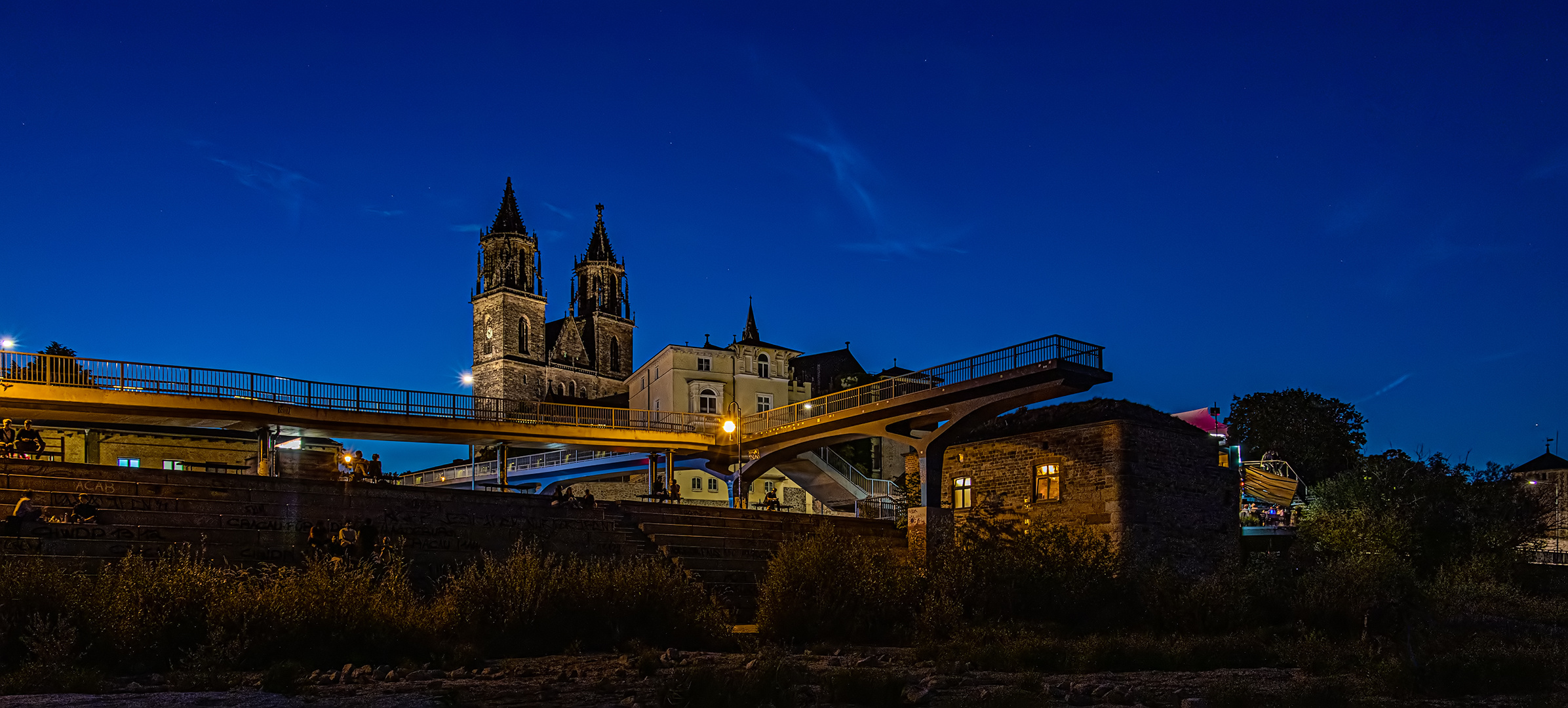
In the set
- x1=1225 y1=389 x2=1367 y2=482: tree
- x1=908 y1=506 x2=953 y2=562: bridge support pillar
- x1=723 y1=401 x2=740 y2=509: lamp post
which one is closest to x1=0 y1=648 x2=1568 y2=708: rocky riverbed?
x1=908 y1=506 x2=953 y2=562: bridge support pillar

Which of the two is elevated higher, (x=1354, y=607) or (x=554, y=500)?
(x=554, y=500)

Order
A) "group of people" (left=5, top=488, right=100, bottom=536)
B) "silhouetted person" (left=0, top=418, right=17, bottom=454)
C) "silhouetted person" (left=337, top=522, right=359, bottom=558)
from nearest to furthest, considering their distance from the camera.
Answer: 1. "group of people" (left=5, top=488, right=100, bottom=536)
2. "silhouetted person" (left=337, top=522, right=359, bottom=558)
3. "silhouetted person" (left=0, top=418, right=17, bottom=454)

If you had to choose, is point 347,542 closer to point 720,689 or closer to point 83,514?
point 83,514

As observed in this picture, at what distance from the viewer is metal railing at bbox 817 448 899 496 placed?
139 feet

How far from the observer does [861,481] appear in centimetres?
4334

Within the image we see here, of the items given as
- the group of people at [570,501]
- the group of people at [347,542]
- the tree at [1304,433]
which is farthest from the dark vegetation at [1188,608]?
the tree at [1304,433]

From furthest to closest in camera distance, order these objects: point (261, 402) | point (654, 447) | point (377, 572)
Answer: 1. point (654, 447)
2. point (261, 402)
3. point (377, 572)

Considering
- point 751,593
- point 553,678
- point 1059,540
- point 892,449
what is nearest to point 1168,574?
point 1059,540

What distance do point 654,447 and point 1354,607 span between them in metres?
24.3

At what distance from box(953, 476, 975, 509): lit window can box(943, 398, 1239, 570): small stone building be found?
0.03 meters

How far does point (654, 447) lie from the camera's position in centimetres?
4091

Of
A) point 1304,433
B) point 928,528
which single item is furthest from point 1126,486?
point 1304,433

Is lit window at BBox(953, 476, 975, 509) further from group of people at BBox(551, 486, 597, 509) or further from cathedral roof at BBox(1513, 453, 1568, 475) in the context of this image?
cathedral roof at BBox(1513, 453, 1568, 475)

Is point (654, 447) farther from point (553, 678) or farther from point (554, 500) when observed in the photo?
point (553, 678)
